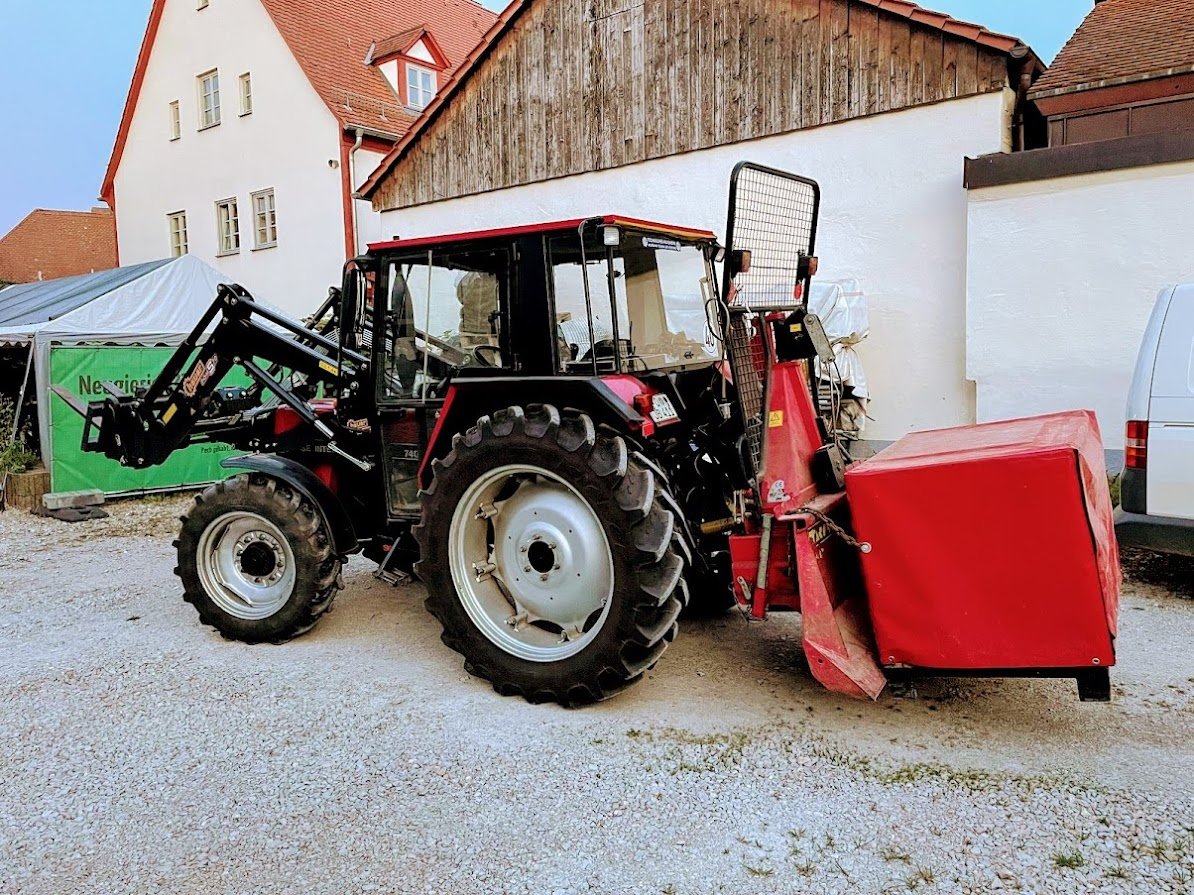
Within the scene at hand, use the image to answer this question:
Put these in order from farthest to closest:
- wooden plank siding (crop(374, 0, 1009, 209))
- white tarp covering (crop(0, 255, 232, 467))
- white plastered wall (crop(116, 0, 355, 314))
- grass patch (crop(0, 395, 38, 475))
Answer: white plastered wall (crop(116, 0, 355, 314)) → grass patch (crop(0, 395, 38, 475)) → white tarp covering (crop(0, 255, 232, 467)) → wooden plank siding (crop(374, 0, 1009, 209))

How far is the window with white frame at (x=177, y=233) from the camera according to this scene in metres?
19.5

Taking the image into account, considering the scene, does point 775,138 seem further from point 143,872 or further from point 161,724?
point 143,872

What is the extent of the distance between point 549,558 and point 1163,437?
3.71 m

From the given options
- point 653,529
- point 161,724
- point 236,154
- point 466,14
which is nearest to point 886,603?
point 653,529

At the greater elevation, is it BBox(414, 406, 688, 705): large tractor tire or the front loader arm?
the front loader arm

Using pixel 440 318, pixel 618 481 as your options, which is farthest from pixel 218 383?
pixel 618 481

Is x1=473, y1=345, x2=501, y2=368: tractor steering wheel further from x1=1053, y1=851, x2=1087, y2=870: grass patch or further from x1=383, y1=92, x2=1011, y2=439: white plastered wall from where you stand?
x1=383, y1=92, x2=1011, y2=439: white plastered wall

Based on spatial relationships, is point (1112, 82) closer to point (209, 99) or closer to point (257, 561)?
point (257, 561)

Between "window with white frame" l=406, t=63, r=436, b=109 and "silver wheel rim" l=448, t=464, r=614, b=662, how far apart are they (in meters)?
16.0

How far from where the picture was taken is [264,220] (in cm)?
1755

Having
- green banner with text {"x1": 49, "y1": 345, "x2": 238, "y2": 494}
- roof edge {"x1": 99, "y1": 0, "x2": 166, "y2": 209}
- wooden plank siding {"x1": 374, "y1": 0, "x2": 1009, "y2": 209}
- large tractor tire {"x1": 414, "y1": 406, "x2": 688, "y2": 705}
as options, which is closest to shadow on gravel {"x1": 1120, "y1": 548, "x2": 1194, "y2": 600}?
large tractor tire {"x1": 414, "y1": 406, "x2": 688, "y2": 705}

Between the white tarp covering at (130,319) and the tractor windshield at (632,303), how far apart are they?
8248mm

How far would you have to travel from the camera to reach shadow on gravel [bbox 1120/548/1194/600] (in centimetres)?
580

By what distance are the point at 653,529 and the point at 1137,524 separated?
338 cm
